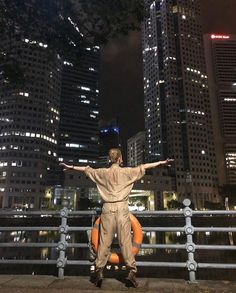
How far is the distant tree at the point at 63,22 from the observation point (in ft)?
30.5

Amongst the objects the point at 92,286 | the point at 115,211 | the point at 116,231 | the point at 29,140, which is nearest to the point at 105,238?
the point at 116,231

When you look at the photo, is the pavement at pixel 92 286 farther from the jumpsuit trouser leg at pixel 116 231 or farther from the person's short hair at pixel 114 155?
the person's short hair at pixel 114 155

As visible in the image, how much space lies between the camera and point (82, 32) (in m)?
10.3

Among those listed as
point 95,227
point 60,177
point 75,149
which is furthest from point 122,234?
point 75,149

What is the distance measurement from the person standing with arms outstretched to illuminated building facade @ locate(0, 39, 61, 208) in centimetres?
13619

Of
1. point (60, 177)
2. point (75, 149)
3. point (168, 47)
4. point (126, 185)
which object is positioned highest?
point (168, 47)

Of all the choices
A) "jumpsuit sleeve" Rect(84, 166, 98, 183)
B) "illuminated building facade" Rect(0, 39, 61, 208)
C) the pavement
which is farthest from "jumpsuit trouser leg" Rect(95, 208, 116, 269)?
"illuminated building facade" Rect(0, 39, 61, 208)

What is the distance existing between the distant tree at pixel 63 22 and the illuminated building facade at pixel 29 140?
130505 millimetres

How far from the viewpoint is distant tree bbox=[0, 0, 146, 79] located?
930cm

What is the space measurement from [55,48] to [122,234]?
24.6ft

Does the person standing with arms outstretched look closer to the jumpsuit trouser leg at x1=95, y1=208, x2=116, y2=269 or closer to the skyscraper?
the jumpsuit trouser leg at x1=95, y1=208, x2=116, y2=269

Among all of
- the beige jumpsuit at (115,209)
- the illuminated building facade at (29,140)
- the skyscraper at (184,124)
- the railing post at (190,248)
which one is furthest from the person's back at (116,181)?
the skyscraper at (184,124)

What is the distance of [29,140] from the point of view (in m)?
151

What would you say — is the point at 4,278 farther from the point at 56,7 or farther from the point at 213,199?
the point at 213,199
